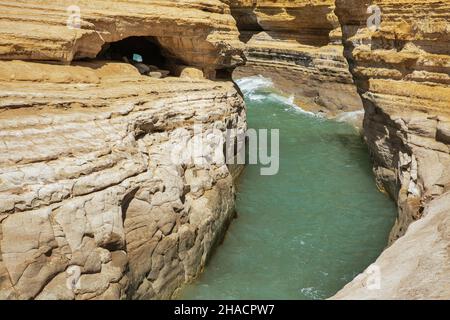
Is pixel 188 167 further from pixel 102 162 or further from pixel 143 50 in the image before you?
pixel 143 50

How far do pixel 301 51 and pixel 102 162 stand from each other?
17.8 m

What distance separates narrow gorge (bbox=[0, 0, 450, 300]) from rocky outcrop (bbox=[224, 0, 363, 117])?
5899mm

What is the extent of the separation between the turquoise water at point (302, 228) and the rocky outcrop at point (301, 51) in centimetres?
565

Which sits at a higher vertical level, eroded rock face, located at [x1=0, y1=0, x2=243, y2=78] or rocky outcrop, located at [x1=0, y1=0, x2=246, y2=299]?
eroded rock face, located at [x1=0, y1=0, x2=243, y2=78]

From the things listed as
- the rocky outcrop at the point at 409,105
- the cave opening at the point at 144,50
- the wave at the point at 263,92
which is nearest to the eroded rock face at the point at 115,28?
the cave opening at the point at 144,50

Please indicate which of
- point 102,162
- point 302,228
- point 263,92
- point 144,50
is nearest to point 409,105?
point 302,228

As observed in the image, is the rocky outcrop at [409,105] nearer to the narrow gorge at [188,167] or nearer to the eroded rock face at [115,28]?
the narrow gorge at [188,167]

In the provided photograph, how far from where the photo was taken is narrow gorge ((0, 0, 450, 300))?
19.5 ft

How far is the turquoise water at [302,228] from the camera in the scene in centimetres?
773

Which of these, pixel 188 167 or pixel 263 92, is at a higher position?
pixel 188 167

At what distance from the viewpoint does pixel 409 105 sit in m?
10.4

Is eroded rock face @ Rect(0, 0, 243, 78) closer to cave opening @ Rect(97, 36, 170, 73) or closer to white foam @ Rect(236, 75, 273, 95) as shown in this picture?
cave opening @ Rect(97, 36, 170, 73)

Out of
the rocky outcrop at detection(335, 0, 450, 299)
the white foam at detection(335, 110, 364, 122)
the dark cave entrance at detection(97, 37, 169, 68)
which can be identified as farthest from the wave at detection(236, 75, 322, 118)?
the dark cave entrance at detection(97, 37, 169, 68)
